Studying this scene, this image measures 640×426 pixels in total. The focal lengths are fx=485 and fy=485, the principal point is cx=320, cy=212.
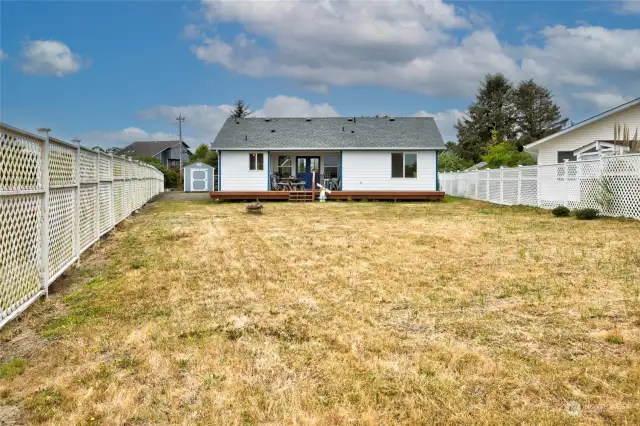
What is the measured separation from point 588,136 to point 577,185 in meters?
8.45

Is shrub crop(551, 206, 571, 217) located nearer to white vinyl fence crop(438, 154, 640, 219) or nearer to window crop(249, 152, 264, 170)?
white vinyl fence crop(438, 154, 640, 219)

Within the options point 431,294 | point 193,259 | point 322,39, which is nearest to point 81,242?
point 193,259

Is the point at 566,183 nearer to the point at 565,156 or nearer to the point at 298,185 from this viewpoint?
the point at 565,156

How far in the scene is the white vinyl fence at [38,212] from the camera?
4367 millimetres

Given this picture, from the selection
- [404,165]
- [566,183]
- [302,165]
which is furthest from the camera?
[302,165]

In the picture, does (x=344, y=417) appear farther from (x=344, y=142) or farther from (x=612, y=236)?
(x=344, y=142)

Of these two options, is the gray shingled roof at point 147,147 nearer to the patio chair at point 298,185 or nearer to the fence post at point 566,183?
the patio chair at point 298,185

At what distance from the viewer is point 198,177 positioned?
38.5 meters

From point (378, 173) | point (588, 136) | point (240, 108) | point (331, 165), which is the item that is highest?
point (240, 108)

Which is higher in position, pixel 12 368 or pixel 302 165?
pixel 302 165

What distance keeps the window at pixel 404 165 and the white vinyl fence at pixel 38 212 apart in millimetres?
17997

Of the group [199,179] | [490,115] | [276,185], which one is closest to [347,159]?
[276,185]

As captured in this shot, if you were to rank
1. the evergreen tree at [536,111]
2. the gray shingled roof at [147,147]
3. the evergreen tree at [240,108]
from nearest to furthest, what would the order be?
the evergreen tree at [536,111], the evergreen tree at [240,108], the gray shingled roof at [147,147]

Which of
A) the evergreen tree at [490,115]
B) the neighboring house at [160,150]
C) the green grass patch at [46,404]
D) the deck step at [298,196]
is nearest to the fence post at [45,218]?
the green grass patch at [46,404]
